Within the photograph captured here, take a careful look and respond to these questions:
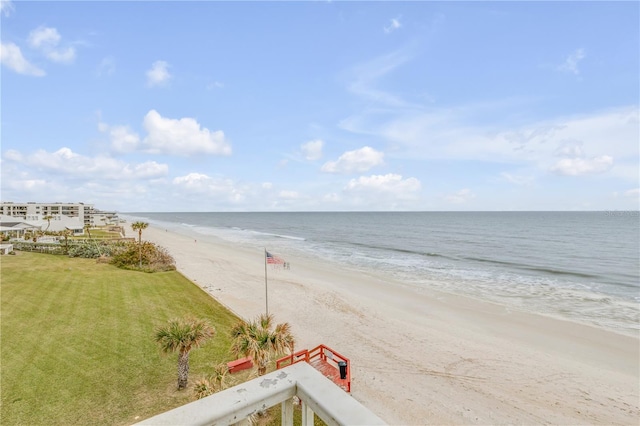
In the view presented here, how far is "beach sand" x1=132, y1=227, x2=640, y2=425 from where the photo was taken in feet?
40.3

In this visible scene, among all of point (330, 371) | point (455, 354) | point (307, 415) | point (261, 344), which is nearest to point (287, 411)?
point (307, 415)

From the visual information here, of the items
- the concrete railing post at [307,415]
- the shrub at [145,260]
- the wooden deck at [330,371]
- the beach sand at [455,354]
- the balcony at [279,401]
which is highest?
the balcony at [279,401]

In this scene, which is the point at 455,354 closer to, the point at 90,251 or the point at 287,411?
the point at 287,411

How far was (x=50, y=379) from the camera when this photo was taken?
12297 mm

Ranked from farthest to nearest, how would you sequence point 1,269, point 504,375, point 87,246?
point 87,246 < point 1,269 < point 504,375

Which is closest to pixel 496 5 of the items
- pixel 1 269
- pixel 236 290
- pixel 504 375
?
pixel 504 375

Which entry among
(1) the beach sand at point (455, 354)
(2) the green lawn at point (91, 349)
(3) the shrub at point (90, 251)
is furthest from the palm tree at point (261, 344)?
(3) the shrub at point (90, 251)

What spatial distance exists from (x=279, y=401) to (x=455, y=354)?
16.9 metres

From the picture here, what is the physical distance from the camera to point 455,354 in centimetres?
1645

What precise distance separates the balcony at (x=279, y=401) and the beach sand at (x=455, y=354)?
10888mm

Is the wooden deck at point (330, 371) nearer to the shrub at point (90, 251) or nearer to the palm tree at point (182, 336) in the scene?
the palm tree at point (182, 336)

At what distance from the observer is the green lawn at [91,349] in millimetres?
11172

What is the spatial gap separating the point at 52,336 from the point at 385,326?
57.1 feet

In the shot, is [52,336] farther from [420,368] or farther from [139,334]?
[420,368]
